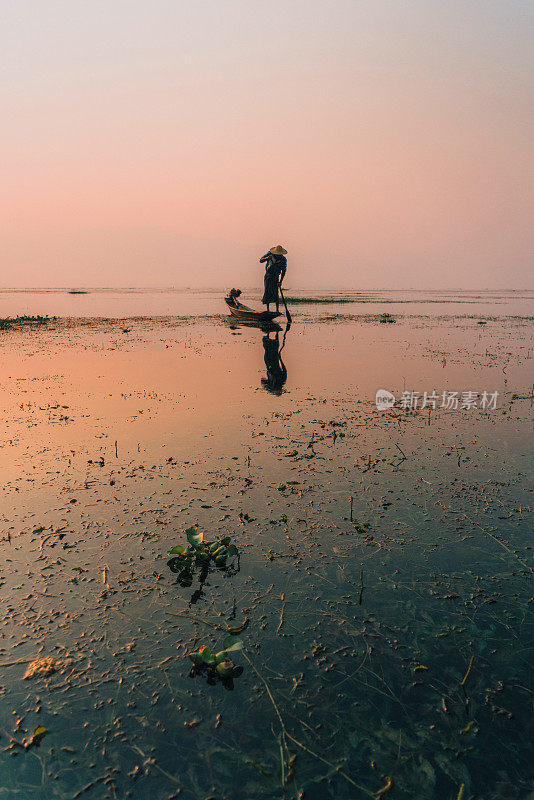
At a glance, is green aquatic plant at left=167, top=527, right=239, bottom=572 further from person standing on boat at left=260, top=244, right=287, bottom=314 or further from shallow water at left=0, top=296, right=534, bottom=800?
person standing on boat at left=260, top=244, right=287, bottom=314

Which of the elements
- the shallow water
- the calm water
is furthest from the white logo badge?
the calm water

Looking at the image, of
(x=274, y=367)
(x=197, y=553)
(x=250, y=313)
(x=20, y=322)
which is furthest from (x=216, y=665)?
(x=20, y=322)

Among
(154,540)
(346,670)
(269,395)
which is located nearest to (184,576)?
(154,540)

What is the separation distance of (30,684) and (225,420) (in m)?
6.95

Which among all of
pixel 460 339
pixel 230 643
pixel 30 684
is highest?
pixel 460 339

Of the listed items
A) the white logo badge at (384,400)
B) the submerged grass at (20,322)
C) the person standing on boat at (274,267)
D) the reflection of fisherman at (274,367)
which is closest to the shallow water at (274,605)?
the white logo badge at (384,400)

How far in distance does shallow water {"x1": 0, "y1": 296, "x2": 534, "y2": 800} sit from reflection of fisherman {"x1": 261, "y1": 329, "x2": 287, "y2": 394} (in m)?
3.64

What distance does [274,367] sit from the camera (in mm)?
16750

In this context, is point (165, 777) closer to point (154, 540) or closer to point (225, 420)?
point (154, 540)

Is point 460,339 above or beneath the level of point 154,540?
above

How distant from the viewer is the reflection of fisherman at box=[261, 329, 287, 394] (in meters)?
13.7

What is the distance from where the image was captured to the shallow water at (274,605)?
9.46ft

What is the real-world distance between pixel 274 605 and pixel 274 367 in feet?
42.2

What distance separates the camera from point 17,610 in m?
4.18
